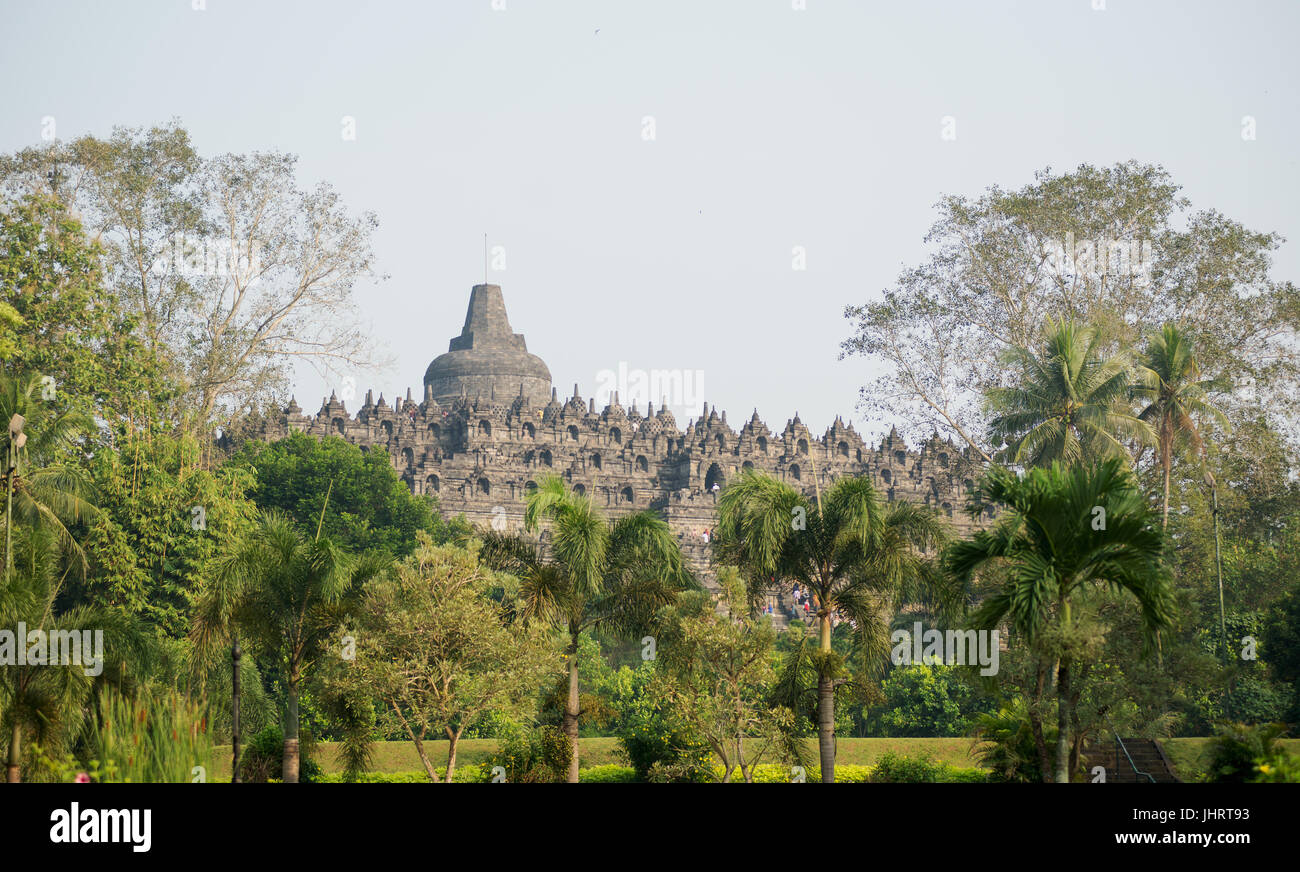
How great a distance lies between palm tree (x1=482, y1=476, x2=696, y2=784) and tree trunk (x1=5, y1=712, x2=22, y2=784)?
8.71 meters

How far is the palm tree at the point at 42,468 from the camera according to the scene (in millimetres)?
30594

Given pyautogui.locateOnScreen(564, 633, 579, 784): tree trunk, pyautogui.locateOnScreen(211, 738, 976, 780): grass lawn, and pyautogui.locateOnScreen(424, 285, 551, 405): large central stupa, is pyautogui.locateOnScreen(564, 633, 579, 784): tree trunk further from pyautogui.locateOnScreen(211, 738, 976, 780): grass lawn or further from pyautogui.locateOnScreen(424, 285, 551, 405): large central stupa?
pyautogui.locateOnScreen(424, 285, 551, 405): large central stupa

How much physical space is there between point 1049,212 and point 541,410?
3863 centimetres

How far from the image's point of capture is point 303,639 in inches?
1029

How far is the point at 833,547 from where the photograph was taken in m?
25.1

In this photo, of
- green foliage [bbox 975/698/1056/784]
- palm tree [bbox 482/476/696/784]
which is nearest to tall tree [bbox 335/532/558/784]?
palm tree [bbox 482/476/696/784]

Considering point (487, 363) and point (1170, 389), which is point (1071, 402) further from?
point (487, 363)

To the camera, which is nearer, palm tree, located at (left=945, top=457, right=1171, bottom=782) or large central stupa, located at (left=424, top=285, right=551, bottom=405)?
palm tree, located at (left=945, top=457, right=1171, bottom=782)

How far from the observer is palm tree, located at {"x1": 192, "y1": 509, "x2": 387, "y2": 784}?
2533 centimetres

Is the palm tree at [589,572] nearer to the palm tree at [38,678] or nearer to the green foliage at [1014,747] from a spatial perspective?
the green foliage at [1014,747]

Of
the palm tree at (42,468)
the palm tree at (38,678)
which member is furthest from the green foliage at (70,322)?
the palm tree at (38,678)

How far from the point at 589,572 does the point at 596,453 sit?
52049 mm

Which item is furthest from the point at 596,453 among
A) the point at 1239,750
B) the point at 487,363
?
the point at 1239,750
